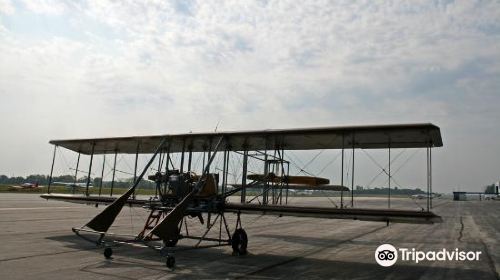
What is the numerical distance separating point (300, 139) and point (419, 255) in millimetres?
5040

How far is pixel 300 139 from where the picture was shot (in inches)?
510

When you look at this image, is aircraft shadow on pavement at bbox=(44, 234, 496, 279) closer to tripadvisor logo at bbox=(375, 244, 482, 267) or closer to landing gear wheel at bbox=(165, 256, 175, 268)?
landing gear wheel at bbox=(165, 256, 175, 268)

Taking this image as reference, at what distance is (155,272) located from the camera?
28.3 ft

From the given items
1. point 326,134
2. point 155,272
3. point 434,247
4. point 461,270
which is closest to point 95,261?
point 155,272

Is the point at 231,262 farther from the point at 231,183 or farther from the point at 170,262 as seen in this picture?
the point at 231,183

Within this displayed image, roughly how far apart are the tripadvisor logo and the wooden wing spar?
10.7ft

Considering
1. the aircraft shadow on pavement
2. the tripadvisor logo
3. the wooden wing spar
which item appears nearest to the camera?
the aircraft shadow on pavement

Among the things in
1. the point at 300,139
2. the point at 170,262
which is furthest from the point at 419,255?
the point at 170,262

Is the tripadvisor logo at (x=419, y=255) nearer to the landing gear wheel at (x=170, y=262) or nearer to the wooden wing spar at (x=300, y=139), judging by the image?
the wooden wing spar at (x=300, y=139)

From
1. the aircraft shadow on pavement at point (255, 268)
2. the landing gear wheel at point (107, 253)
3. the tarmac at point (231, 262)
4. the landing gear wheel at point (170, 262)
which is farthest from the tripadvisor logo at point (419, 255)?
the landing gear wheel at point (107, 253)

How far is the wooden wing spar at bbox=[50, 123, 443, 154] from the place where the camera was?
10.8m

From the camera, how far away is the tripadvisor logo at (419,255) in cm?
1123

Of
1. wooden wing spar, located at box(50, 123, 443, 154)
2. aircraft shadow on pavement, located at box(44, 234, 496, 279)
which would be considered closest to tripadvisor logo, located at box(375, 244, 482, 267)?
aircraft shadow on pavement, located at box(44, 234, 496, 279)

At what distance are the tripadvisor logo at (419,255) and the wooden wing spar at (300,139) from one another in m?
3.26
